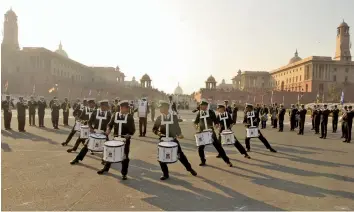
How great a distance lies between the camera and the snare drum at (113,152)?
672cm

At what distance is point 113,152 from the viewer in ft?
22.1

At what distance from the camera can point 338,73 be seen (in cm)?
8612

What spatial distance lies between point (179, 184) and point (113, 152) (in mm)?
1583

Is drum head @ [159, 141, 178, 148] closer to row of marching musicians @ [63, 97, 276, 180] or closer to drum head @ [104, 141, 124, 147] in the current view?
row of marching musicians @ [63, 97, 276, 180]

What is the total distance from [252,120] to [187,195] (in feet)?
19.1

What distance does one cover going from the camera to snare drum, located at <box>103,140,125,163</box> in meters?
6.72

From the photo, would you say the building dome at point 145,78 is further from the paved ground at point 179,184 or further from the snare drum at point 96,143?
the snare drum at point 96,143

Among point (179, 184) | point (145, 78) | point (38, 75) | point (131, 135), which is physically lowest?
point (179, 184)

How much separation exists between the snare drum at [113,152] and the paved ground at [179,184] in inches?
18.8

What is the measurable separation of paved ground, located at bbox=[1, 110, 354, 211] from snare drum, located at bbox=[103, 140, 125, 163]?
1.57 ft

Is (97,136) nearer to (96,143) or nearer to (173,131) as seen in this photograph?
(96,143)

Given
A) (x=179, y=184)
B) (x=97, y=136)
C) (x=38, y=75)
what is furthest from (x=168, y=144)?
(x=38, y=75)

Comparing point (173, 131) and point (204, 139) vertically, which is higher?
point (173, 131)

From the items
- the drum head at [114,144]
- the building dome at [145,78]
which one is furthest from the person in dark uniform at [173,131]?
the building dome at [145,78]
